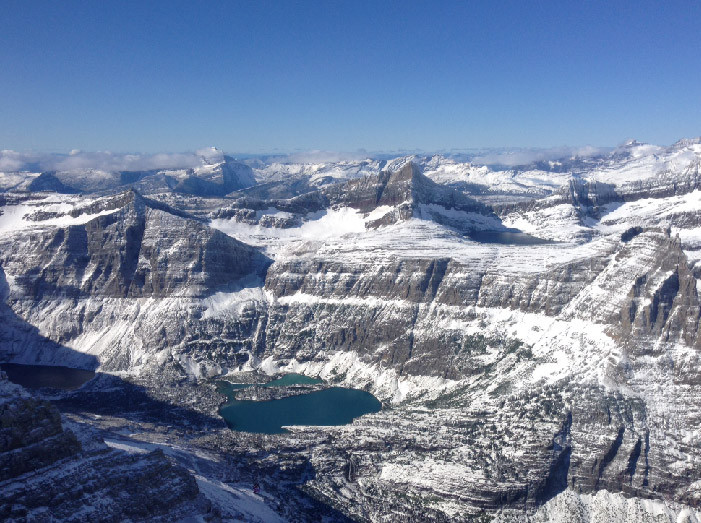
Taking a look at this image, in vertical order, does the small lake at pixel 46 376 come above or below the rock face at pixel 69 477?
below

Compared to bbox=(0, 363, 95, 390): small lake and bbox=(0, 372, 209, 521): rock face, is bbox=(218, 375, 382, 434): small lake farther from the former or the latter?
bbox=(0, 372, 209, 521): rock face

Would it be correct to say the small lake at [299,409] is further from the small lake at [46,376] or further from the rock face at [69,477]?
the rock face at [69,477]

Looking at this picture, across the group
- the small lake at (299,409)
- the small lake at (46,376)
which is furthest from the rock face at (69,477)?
the small lake at (46,376)

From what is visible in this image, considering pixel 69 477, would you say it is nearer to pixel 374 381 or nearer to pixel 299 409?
pixel 299 409

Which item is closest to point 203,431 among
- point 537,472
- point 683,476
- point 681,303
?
point 537,472

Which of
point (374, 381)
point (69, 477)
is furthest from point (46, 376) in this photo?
point (69, 477)

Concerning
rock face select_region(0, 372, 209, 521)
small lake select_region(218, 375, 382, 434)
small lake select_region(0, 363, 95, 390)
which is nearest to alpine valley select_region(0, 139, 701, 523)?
rock face select_region(0, 372, 209, 521)

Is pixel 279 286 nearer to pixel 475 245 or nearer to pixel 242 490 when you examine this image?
pixel 475 245
